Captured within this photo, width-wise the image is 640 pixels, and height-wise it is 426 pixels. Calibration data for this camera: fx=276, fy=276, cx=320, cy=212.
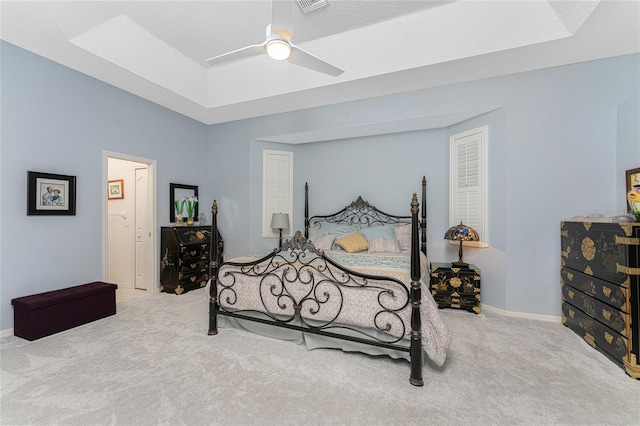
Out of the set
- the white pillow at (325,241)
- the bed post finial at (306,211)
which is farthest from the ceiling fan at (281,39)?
the bed post finial at (306,211)

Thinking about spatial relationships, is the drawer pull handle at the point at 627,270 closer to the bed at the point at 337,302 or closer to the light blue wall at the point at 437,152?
the light blue wall at the point at 437,152

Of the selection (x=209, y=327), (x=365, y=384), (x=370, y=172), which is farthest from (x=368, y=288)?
(x=370, y=172)

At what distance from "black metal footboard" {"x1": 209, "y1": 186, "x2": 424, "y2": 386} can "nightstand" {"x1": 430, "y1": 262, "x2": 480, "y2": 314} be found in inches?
65.3

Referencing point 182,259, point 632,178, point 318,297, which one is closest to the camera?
point 318,297

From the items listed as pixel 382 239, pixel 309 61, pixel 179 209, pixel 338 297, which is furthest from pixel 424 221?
pixel 179 209

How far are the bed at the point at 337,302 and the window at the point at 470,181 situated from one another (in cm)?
124

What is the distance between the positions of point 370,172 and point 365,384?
137 inches

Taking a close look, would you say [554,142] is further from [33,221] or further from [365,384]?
[33,221]

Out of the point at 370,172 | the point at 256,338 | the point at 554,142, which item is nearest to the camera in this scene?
the point at 256,338

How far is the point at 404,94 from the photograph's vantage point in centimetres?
400

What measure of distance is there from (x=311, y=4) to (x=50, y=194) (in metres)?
3.68

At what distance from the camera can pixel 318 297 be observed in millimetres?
2605

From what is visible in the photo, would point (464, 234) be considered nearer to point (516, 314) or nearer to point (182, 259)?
point (516, 314)

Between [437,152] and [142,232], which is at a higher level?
[437,152]
